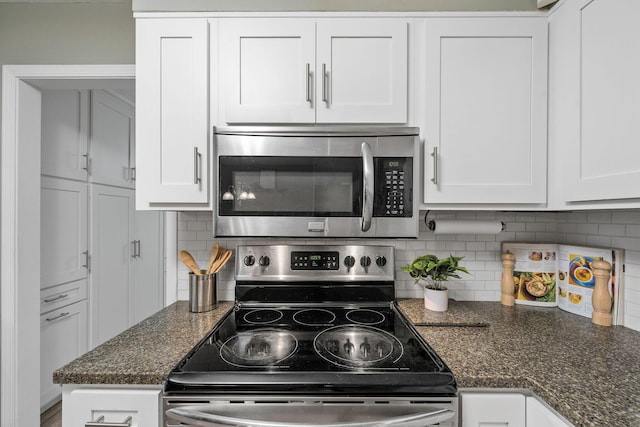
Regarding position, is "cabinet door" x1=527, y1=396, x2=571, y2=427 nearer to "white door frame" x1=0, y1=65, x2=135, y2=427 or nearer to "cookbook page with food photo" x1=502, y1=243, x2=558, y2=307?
"cookbook page with food photo" x1=502, y1=243, x2=558, y2=307

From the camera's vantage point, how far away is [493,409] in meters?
0.87

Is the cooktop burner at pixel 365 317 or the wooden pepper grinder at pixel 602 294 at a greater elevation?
the wooden pepper grinder at pixel 602 294

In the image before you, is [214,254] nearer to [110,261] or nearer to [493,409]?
[493,409]

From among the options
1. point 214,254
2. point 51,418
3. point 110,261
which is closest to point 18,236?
point 110,261

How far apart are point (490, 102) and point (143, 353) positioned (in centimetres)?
157

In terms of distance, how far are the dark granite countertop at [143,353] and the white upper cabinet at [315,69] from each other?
0.86 meters

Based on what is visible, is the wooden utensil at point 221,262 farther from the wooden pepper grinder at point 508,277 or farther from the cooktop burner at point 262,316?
the wooden pepper grinder at point 508,277

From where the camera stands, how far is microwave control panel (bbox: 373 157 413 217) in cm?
123

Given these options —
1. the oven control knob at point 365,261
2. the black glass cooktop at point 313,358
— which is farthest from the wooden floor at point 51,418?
the oven control knob at point 365,261

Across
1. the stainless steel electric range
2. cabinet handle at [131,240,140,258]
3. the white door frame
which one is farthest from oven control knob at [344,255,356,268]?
cabinet handle at [131,240,140,258]

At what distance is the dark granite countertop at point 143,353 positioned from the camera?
2.84 ft

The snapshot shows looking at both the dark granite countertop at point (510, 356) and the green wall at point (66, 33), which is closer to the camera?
the dark granite countertop at point (510, 356)

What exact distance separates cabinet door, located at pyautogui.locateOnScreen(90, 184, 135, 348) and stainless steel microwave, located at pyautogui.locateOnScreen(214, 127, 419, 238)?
1.93m

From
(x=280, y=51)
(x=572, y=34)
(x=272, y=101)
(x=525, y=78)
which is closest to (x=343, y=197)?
(x=272, y=101)
